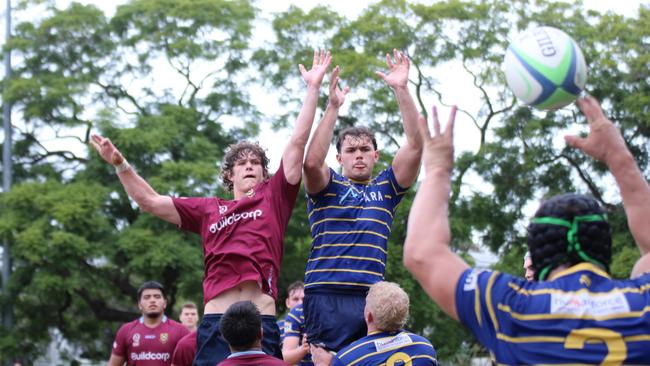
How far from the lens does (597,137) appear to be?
12.2 ft

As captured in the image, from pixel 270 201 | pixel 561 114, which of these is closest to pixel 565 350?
pixel 270 201

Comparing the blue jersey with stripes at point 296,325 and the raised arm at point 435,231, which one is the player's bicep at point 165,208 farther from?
the raised arm at point 435,231

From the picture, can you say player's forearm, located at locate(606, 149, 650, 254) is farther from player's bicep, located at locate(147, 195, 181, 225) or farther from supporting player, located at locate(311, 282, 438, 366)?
player's bicep, located at locate(147, 195, 181, 225)

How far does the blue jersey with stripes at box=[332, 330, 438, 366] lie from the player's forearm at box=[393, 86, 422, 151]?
1.40m

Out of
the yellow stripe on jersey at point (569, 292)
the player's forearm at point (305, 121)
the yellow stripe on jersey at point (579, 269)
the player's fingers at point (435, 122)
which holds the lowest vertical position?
the yellow stripe on jersey at point (569, 292)

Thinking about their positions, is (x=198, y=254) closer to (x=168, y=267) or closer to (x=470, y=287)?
(x=168, y=267)

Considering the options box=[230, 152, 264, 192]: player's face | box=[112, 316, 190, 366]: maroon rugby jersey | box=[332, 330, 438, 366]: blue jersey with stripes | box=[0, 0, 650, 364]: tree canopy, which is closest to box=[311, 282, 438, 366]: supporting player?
box=[332, 330, 438, 366]: blue jersey with stripes

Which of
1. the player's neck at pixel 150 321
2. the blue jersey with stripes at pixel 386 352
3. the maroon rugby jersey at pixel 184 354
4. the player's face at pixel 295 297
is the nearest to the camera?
the blue jersey with stripes at pixel 386 352

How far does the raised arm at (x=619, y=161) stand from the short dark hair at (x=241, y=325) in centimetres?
269

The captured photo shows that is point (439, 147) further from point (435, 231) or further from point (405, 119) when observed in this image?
point (405, 119)

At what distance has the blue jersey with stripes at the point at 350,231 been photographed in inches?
261

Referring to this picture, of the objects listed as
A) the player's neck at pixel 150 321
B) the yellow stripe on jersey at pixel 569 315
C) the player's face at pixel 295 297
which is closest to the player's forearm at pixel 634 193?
the yellow stripe on jersey at pixel 569 315

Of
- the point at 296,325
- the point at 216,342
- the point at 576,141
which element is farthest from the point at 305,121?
the point at 576,141

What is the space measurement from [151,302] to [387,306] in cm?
629
